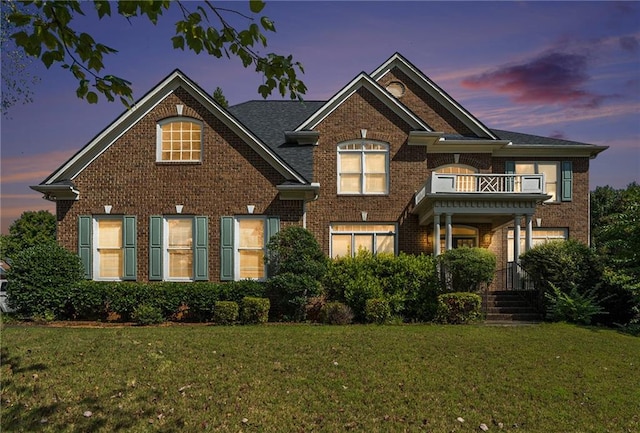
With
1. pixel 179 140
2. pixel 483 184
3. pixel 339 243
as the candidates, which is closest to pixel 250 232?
pixel 179 140

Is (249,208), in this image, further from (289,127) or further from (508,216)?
(508,216)

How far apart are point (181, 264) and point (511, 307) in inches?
439

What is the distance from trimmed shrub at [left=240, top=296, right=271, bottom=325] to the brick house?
234 centimetres

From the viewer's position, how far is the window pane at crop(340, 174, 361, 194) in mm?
19219

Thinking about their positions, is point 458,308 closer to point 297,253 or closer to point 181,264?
point 297,253

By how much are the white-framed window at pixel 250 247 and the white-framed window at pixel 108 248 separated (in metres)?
3.99

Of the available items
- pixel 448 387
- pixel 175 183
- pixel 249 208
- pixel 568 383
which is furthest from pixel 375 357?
pixel 175 183

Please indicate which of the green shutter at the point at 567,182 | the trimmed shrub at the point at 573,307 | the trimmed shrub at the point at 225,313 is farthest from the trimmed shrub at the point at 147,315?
the green shutter at the point at 567,182

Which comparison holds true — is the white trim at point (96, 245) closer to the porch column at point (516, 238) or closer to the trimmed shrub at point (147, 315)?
the trimmed shrub at point (147, 315)

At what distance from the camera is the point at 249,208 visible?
16.4 meters

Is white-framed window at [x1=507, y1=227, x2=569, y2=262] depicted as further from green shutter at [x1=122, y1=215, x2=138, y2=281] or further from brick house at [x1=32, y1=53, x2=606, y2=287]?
green shutter at [x1=122, y1=215, x2=138, y2=281]

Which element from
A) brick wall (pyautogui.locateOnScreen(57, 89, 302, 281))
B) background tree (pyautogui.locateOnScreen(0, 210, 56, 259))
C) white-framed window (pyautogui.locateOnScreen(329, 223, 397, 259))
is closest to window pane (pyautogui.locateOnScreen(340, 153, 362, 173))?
white-framed window (pyautogui.locateOnScreen(329, 223, 397, 259))

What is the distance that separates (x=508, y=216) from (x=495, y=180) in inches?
63.5

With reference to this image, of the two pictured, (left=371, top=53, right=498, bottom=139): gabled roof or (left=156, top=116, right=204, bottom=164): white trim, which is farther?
(left=371, top=53, right=498, bottom=139): gabled roof
